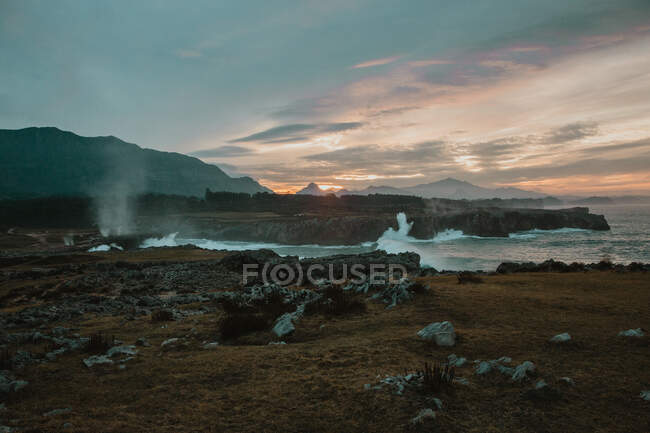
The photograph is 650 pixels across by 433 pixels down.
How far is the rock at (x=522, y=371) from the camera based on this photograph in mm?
5465

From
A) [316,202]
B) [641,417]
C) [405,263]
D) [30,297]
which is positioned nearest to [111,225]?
[316,202]

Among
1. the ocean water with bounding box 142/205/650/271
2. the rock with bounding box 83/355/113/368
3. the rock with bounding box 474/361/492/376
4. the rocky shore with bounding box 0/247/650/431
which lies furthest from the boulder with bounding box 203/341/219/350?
the ocean water with bounding box 142/205/650/271

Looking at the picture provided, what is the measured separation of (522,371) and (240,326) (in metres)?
7.07

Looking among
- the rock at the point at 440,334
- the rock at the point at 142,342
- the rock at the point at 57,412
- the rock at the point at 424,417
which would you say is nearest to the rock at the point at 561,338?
the rock at the point at 440,334

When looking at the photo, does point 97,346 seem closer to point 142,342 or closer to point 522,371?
point 142,342

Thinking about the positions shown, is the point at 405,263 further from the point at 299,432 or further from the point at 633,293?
the point at 299,432

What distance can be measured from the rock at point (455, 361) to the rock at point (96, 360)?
7.32 meters

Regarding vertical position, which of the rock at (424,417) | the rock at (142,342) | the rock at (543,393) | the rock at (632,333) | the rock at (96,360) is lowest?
the rock at (142,342)

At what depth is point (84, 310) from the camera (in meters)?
15.2

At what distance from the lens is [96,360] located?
7422mm

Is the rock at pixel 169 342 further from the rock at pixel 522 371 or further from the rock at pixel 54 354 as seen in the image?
the rock at pixel 522 371

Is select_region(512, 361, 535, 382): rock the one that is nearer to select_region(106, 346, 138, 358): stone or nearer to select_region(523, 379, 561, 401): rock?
select_region(523, 379, 561, 401): rock

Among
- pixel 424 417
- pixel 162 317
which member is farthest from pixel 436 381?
pixel 162 317

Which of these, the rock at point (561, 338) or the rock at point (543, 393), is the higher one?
the rock at point (561, 338)
